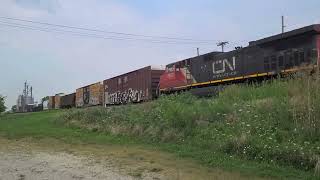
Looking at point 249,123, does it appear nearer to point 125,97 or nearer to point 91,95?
point 125,97

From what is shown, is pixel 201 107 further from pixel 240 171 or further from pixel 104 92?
pixel 104 92

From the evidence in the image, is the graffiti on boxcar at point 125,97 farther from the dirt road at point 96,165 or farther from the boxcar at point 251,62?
the dirt road at point 96,165

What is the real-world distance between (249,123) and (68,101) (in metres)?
58.2

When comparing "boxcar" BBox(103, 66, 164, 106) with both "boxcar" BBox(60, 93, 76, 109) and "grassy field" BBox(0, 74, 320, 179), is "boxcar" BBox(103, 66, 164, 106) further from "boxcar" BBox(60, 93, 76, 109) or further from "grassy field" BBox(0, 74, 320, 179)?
"grassy field" BBox(0, 74, 320, 179)

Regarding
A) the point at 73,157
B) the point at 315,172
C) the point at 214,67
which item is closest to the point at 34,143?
the point at 73,157

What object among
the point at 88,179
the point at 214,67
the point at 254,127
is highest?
the point at 214,67

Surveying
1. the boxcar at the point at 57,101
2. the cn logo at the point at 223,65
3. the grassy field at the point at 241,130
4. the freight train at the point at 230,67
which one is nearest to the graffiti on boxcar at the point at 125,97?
the freight train at the point at 230,67

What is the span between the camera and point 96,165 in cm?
1183

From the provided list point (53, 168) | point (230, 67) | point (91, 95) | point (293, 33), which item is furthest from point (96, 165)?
point (91, 95)

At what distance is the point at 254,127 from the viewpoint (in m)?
13.0

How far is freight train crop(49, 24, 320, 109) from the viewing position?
21219mm

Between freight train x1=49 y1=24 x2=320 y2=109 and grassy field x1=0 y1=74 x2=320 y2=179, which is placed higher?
freight train x1=49 y1=24 x2=320 y2=109

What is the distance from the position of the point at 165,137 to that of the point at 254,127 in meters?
3.77

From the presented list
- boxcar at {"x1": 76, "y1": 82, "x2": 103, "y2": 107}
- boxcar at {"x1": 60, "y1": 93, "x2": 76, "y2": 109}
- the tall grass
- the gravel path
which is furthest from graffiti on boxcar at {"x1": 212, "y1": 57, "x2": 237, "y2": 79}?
boxcar at {"x1": 60, "y1": 93, "x2": 76, "y2": 109}
